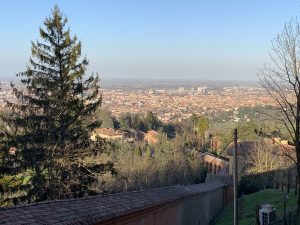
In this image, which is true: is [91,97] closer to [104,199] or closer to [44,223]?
[104,199]

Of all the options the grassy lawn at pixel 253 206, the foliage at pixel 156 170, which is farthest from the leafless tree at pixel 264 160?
the grassy lawn at pixel 253 206

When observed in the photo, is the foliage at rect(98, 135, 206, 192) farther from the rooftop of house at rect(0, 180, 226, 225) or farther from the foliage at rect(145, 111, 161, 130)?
the foliage at rect(145, 111, 161, 130)

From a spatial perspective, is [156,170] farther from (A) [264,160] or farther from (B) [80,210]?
(B) [80,210]

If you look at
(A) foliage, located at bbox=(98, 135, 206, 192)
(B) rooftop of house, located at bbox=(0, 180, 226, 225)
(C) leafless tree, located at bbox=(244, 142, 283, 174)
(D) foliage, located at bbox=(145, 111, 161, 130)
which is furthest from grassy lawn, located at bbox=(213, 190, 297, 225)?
(D) foliage, located at bbox=(145, 111, 161, 130)

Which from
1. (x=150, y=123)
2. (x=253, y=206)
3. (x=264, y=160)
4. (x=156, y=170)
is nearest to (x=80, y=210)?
(x=253, y=206)

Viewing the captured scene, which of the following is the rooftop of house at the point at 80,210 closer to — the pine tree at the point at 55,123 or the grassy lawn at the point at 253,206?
the grassy lawn at the point at 253,206

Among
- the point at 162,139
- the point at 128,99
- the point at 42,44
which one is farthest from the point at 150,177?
the point at 128,99

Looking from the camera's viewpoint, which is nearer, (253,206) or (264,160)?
(253,206)

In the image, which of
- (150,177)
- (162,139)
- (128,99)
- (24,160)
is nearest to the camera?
(24,160)
